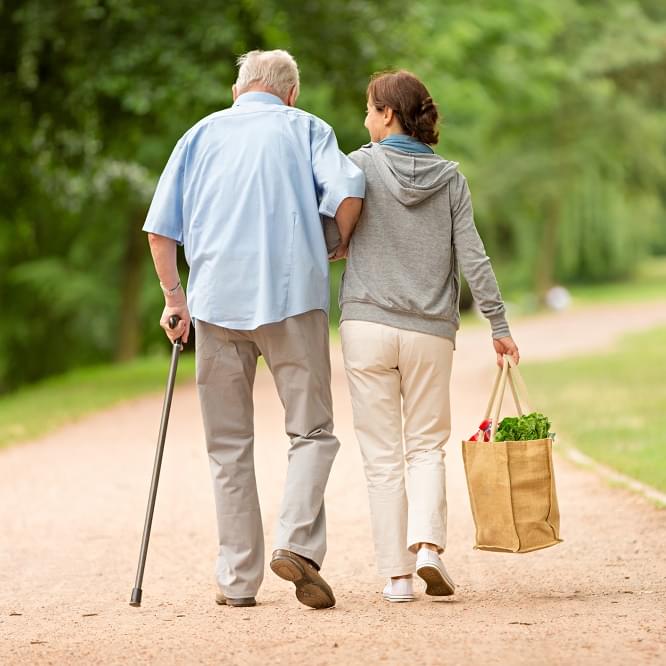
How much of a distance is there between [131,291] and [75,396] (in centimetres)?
630

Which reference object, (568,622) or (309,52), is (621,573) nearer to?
(568,622)

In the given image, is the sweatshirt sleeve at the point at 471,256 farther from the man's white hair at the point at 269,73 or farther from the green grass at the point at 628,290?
the green grass at the point at 628,290

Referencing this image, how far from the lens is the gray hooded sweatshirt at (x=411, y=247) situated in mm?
4922

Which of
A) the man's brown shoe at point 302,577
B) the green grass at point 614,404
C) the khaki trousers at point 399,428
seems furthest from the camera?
the green grass at point 614,404

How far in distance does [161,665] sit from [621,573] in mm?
2229

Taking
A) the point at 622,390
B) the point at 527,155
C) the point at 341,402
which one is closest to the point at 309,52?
the point at 341,402

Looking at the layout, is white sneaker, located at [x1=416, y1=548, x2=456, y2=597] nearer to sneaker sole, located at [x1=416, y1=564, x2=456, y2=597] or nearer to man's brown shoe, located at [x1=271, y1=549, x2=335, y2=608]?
sneaker sole, located at [x1=416, y1=564, x2=456, y2=597]

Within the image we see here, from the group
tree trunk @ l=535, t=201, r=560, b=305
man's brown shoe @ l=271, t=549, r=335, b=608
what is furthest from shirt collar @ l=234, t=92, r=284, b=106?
tree trunk @ l=535, t=201, r=560, b=305

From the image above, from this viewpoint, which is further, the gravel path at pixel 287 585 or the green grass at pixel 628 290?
the green grass at pixel 628 290

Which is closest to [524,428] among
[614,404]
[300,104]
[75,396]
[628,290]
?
[614,404]

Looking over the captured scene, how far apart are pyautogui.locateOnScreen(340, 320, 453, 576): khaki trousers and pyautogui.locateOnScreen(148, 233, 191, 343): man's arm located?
2.06 feet

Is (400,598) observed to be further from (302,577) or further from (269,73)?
(269,73)

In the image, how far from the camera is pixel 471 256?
4938 mm

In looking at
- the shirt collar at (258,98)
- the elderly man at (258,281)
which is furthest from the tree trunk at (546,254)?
the elderly man at (258,281)
